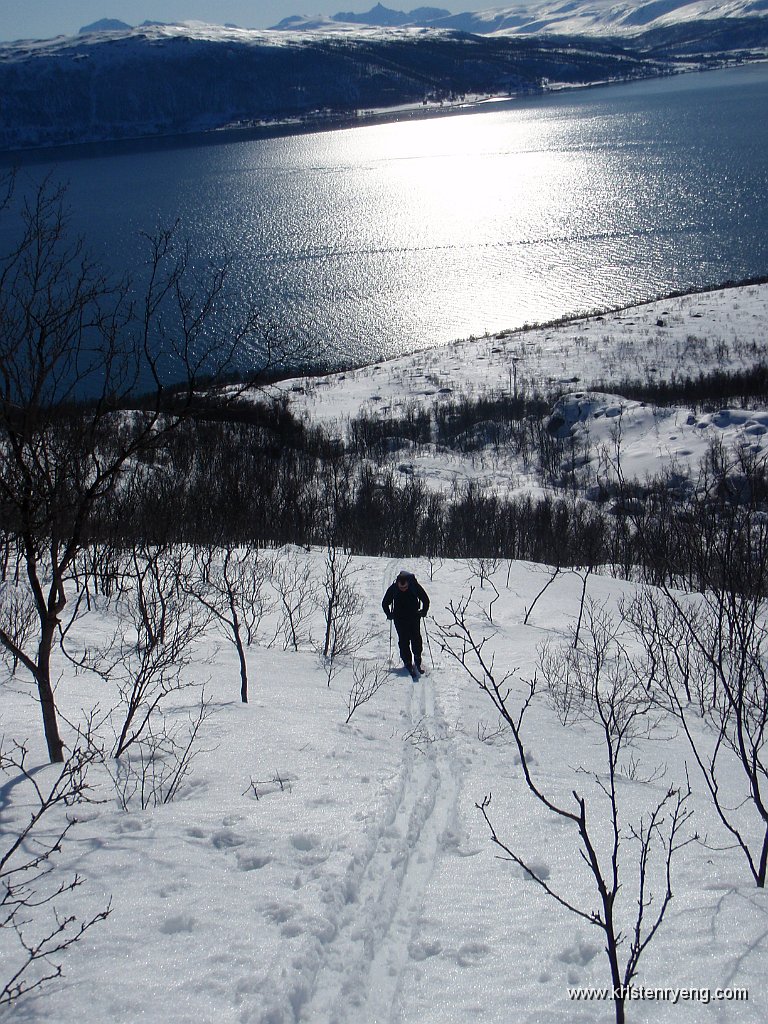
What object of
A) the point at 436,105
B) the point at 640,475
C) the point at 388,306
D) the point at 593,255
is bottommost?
the point at 640,475

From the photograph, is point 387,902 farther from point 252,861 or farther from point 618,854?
point 618,854

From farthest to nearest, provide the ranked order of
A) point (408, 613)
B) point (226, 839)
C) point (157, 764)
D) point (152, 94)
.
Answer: point (152, 94) < point (408, 613) < point (157, 764) < point (226, 839)

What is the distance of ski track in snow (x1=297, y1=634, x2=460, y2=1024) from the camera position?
3707 mm

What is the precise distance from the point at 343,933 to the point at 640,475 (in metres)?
23.8

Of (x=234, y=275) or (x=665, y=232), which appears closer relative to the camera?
(x=234, y=275)

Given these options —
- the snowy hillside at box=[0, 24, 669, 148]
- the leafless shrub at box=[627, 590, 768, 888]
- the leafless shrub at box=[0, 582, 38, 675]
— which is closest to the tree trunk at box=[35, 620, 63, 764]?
the leafless shrub at box=[0, 582, 38, 675]

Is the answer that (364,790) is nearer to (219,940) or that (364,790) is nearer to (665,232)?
(219,940)

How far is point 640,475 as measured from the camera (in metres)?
25.6

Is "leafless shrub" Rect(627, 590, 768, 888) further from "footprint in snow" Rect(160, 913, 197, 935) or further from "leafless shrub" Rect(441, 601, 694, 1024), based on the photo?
"footprint in snow" Rect(160, 913, 197, 935)

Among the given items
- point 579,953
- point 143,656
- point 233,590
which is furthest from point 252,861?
point 233,590

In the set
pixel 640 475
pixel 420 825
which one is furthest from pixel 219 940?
pixel 640 475

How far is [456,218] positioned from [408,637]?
2949 inches

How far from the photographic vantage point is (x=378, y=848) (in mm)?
Answer: 4941

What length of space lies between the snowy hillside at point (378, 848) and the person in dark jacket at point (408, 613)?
1.07 feet
